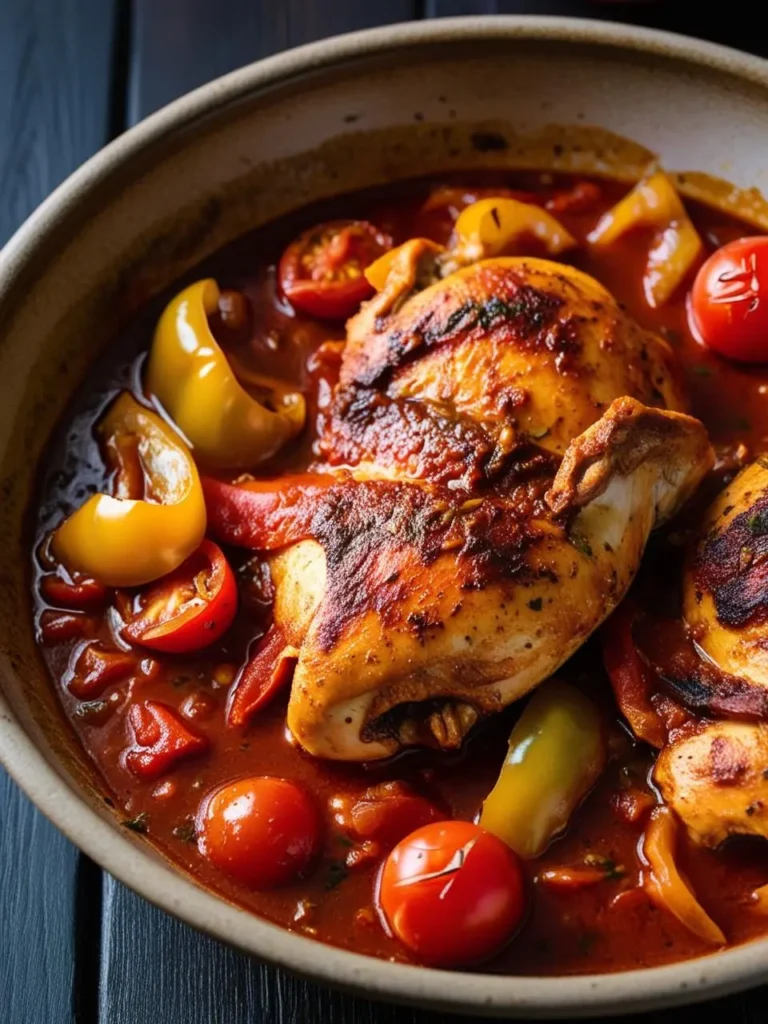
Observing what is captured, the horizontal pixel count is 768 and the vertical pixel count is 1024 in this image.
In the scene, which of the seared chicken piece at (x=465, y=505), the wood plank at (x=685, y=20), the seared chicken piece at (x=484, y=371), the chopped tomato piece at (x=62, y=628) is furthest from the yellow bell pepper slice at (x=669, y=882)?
the wood plank at (x=685, y=20)

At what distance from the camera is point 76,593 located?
2795 millimetres

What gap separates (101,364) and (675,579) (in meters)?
1.50

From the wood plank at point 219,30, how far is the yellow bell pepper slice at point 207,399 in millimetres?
971

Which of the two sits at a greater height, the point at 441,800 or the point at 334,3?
the point at 334,3

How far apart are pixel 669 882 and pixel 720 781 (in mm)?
226

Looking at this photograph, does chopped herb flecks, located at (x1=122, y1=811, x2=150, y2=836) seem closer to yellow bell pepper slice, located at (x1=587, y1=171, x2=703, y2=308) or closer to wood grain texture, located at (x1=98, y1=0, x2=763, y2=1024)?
wood grain texture, located at (x1=98, y1=0, x2=763, y2=1024)

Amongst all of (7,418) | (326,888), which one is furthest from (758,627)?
(7,418)

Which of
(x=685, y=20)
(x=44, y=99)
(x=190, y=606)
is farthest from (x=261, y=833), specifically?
(x=685, y=20)

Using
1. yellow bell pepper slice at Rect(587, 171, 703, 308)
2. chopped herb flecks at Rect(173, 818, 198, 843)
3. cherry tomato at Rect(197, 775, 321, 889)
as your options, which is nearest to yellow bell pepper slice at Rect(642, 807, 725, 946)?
cherry tomato at Rect(197, 775, 321, 889)

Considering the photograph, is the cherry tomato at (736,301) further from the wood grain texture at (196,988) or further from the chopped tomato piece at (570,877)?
the wood grain texture at (196,988)

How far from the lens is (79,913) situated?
2701mm

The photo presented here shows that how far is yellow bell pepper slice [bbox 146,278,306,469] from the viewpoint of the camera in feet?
9.59

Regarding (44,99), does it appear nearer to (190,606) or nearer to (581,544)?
(190,606)

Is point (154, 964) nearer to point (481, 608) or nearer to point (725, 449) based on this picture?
point (481, 608)
